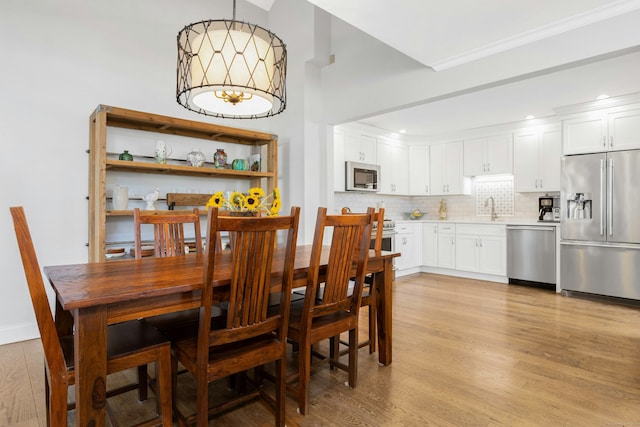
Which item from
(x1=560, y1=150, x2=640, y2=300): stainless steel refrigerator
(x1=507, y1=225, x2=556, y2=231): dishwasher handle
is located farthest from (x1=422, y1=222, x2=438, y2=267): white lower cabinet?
(x1=560, y1=150, x2=640, y2=300): stainless steel refrigerator

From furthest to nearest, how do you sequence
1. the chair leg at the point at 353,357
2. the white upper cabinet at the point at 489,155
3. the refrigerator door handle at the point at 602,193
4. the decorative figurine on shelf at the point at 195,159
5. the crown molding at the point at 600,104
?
the white upper cabinet at the point at 489,155, the refrigerator door handle at the point at 602,193, the crown molding at the point at 600,104, the decorative figurine on shelf at the point at 195,159, the chair leg at the point at 353,357

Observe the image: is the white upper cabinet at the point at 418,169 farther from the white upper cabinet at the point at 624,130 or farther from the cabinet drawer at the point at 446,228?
the white upper cabinet at the point at 624,130

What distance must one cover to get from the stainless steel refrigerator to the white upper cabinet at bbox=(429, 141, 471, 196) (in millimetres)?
1645

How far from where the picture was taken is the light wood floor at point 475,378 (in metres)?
1.86

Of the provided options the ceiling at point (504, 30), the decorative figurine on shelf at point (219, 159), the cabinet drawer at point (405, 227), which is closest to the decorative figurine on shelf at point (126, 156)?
the decorative figurine on shelf at point (219, 159)

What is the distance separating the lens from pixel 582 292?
441 centimetres

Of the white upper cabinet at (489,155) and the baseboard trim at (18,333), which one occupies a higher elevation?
the white upper cabinet at (489,155)

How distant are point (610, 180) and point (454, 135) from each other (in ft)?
7.81

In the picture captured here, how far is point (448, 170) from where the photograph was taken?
6.11 m

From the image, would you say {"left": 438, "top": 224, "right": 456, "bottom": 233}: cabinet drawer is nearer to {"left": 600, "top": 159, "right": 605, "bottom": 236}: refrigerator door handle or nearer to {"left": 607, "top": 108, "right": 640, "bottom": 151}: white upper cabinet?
{"left": 600, "top": 159, "right": 605, "bottom": 236}: refrigerator door handle

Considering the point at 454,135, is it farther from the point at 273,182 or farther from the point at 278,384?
the point at 278,384

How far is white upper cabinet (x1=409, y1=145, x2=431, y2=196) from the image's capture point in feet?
20.8

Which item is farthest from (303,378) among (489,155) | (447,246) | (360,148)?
(489,155)

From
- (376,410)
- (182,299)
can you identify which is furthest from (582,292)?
(182,299)
